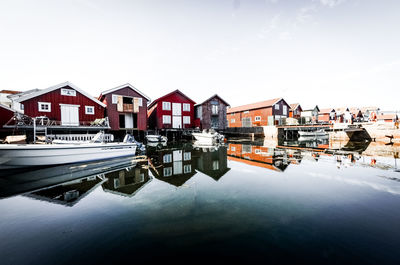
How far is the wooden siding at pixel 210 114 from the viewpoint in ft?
105

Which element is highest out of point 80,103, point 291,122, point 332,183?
point 80,103

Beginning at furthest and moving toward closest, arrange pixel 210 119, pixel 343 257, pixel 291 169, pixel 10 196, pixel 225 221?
pixel 210 119, pixel 291 169, pixel 10 196, pixel 225 221, pixel 343 257

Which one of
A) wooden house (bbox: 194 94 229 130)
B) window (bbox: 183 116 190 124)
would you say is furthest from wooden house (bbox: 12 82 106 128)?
wooden house (bbox: 194 94 229 130)

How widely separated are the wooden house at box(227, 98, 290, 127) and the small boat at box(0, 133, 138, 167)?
3238 centimetres

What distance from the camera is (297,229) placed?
12.3 feet

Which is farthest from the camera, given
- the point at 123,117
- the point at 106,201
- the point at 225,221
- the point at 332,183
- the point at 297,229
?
the point at 123,117

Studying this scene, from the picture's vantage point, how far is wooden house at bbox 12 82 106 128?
18062mm

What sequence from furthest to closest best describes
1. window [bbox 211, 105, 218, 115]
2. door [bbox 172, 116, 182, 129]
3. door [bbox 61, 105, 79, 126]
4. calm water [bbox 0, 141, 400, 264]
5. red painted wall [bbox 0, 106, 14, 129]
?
window [bbox 211, 105, 218, 115]
door [bbox 172, 116, 182, 129]
door [bbox 61, 105, 79, 126]
red painted wall [bbox 0, 106, 14, 129]
calm water [bbox 0, 141, 400, 264]

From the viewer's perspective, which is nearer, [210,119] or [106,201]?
[106,201]

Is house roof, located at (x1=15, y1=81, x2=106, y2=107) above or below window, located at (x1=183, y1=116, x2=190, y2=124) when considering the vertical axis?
above

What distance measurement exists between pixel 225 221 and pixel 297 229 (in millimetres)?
1640

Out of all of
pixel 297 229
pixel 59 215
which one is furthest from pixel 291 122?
pixel 59 215

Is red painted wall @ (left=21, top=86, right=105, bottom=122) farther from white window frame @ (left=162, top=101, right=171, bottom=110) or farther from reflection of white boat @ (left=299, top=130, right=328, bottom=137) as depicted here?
reflection of white boat @ (left=299, top=130, right=328, bottom=137)

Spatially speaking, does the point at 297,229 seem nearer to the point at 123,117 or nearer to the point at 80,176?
the point at 80,176
